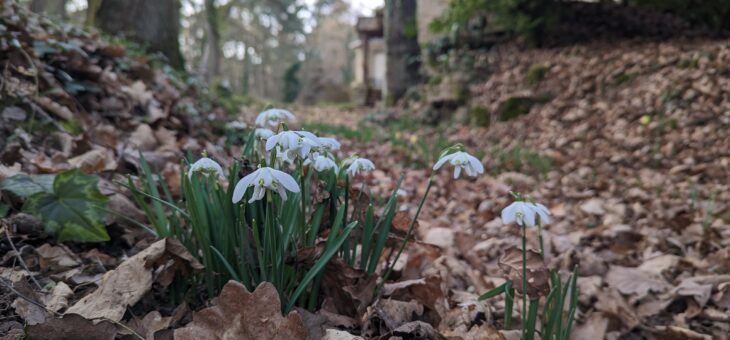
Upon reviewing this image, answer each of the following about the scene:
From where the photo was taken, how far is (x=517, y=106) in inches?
236

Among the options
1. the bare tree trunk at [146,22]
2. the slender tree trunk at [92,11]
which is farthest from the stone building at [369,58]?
the slender tree trunk at [92,11]

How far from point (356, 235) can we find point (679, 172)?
3282mm

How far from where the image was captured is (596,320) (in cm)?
173

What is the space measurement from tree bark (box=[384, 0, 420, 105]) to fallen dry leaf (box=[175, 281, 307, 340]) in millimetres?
9062

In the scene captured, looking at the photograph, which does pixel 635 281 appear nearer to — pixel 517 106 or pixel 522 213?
pixel 522 213

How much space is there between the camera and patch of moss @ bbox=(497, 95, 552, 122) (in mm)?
5871

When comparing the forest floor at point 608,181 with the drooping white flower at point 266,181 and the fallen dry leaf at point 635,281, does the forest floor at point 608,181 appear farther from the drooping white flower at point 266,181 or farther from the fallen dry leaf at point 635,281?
the drooping white flower at point 266,181

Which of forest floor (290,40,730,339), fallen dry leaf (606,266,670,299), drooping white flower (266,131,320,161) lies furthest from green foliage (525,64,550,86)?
drooping white flower (266,131,320,161)

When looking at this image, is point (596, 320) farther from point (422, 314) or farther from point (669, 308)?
point (422, 314)

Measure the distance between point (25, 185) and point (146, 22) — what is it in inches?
187

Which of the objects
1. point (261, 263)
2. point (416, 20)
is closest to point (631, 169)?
point (261, 263)

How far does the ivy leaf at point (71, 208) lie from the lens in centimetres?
150

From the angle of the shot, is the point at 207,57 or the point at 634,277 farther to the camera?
the point at 207,57

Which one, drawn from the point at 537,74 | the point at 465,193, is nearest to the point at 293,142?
the point at 465,193
